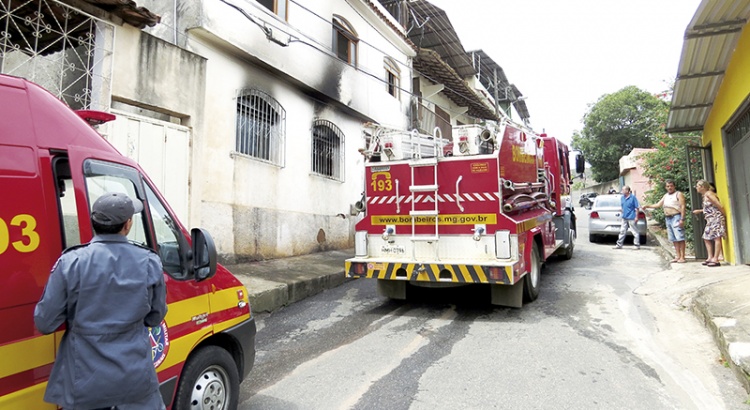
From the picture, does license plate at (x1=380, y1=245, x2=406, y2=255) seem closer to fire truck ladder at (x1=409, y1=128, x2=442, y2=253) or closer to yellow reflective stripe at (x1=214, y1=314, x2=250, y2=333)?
fire truck ladder at (x1=409, y1=128, x2=442, y2=253)

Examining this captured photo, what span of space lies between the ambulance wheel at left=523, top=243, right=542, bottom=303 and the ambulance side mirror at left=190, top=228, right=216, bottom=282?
451cm

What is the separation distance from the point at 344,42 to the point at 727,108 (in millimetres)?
8819

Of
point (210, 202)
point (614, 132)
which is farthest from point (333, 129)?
point (614, 132)

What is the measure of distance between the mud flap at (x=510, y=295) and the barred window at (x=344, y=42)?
8092 mm

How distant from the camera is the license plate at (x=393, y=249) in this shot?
589cm

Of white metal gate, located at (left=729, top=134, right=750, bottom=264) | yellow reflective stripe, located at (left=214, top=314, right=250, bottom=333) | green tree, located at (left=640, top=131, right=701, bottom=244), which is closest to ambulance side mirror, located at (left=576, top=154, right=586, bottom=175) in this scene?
green tree, located at (left=640, top=131, right=701, bottom=244)

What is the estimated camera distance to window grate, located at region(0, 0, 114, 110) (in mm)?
5461

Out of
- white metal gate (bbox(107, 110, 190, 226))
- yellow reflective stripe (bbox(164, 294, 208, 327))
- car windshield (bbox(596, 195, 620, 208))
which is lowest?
yellow reflective stripe (bbox(164, 294, 208, 327))

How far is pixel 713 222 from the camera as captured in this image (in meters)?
7.26

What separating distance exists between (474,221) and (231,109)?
5149 millimetres

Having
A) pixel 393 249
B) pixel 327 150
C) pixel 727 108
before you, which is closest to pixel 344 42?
pixel 327 150

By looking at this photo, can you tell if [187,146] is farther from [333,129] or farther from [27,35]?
[333,129]

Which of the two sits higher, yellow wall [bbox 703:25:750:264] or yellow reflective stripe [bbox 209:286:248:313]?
yellow wall [bbox 703:25:750:264]

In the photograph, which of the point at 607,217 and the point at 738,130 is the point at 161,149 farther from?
the point at 607,217
